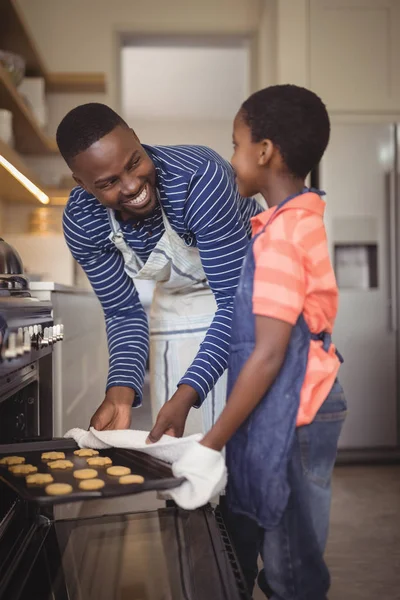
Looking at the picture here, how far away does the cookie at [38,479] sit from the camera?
85 centimetres

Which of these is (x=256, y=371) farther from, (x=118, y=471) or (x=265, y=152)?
(x=265, y=152)

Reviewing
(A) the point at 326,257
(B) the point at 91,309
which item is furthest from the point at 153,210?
(B) the point at 91,309

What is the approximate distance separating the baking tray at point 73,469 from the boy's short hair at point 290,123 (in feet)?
1.61

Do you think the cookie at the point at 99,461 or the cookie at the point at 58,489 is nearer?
the cookie at the point at 58,489

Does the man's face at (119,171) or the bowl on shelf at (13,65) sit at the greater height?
the bowl on shelf at (13,65)

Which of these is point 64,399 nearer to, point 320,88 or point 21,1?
point 320,88

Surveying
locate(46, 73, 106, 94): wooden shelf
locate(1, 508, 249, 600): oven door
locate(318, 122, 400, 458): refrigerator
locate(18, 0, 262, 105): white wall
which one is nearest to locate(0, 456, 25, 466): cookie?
locate(1, 508, 249, 600): oven door

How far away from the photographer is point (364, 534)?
7.61 feet

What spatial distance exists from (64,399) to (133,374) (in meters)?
0.68

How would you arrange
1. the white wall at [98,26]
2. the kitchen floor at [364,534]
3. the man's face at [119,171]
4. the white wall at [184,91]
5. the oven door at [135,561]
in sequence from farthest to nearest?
1. the white wall at [184,91]
2. the white wall at [98,26]
3. the kitchen floor at [364,534]
4. the man's face at [119,171]
5. the oven door at [135,561]

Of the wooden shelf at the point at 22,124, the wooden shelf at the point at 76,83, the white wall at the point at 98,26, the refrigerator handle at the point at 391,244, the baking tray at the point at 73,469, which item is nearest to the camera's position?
the baking tray at the point at 73,469

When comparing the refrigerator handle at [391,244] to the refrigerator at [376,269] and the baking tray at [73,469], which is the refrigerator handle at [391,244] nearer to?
the refrigerator at [376,269]

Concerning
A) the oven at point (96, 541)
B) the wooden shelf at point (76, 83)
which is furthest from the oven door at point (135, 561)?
the wooden shelf at point (76, 83)

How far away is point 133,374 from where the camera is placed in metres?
1.39
